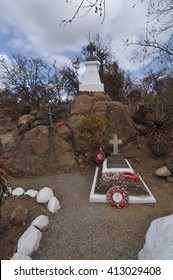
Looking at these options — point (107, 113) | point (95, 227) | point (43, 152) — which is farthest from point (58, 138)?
point (95, 227)

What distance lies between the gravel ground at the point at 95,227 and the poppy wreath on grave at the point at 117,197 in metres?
0.11

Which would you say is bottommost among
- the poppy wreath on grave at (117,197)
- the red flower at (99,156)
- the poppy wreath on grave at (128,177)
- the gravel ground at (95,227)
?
the gravel ground at (95,227)

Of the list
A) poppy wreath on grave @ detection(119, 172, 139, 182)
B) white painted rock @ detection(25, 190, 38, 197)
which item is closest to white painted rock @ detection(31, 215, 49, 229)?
white painted rock @ detection(25, 190, 38, 197)

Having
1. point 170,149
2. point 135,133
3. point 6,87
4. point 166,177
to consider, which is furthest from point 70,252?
point 6,87

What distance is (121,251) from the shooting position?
3.26m

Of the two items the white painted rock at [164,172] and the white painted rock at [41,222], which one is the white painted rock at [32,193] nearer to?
the white painted rock at [41,222]

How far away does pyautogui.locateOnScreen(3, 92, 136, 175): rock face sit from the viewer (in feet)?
22.3

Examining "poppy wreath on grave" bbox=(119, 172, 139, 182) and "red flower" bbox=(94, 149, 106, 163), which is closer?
"poppy wreath on grave" bbox=(119, 172, 139, 182)

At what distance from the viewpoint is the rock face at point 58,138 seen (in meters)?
6.80

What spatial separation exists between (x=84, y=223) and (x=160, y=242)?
1.73m

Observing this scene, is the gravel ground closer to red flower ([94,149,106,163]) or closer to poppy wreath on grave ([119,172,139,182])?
poppy wreath on grave ([119,172,139,182])

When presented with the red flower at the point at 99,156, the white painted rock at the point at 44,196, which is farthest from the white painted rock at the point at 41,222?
the red flower at the point at 99,156

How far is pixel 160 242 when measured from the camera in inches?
104

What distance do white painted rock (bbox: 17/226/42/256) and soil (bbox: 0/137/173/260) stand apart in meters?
0.10
